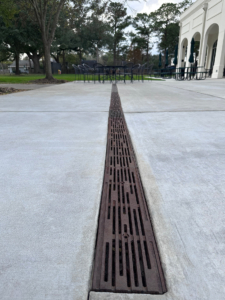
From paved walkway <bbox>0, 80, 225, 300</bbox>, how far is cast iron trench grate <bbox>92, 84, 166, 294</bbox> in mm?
35

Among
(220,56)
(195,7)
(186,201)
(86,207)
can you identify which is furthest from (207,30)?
(86,207)

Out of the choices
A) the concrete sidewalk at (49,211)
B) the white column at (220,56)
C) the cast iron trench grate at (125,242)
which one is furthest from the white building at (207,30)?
the cast iron trench grate at (125,242)

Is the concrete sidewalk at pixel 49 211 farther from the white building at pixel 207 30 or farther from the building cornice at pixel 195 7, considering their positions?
the building cornice at pixel 195 7

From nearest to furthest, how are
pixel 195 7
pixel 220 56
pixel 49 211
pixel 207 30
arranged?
pixel 49 211
pixel 220 56
pixel 207 30
pixel 195 7

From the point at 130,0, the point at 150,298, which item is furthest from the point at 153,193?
the point at 130,0

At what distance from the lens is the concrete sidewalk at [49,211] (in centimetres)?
80

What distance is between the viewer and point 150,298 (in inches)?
29.5

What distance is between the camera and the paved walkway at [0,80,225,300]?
31.8 inches

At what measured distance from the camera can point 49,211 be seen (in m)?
1.19

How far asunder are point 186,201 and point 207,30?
1974 centimetres

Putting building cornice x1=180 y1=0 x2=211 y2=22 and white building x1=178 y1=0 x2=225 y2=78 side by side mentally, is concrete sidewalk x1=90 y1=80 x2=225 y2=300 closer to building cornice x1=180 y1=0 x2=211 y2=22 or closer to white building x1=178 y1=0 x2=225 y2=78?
white building x1=178 y1=0 x2=225 y2=78

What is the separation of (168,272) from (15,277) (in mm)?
589

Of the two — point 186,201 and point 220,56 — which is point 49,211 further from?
point 220,56

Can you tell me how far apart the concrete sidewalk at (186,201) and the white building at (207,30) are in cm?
1506
